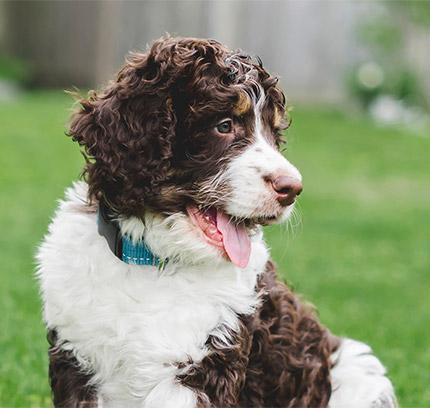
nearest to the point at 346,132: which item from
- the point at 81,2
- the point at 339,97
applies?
the point at 339,97

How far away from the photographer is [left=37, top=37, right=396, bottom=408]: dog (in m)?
4.05

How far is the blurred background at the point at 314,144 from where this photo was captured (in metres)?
7.50

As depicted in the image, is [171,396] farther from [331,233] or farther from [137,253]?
[331,233]

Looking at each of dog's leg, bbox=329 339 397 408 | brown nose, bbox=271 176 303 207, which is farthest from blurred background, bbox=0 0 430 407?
dog's leg, bbox=329 339 397 408

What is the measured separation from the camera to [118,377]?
4.24m

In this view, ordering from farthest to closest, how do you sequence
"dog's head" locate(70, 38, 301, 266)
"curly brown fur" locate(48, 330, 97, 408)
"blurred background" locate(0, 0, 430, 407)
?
"blurred background" locate(0, 0, 430, 407) < "curly brown fur" locate(48, 330, 97, 408) < "dog's head" locate(70, 38, 301, 266)

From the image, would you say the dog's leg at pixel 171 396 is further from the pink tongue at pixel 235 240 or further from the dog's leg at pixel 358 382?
the dog's leg at pixel 358 382

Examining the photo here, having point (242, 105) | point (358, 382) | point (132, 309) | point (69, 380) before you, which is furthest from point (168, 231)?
point (358, 382)

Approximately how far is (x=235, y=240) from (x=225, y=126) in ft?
1.47

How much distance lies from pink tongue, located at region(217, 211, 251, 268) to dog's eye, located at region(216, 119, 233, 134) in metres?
Result: 0.32

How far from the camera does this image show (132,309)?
4.16 metres

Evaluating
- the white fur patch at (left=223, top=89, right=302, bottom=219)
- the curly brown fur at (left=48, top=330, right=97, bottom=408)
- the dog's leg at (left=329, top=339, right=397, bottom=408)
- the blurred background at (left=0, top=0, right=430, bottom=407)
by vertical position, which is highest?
the white fur patch at (left=223, top=89, right=302, bottom=219)

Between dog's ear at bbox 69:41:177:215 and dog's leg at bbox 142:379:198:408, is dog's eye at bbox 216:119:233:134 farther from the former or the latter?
dog's leg at bbox 142:379:198:408

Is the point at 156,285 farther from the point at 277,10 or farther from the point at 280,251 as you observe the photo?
the point at 277,10
